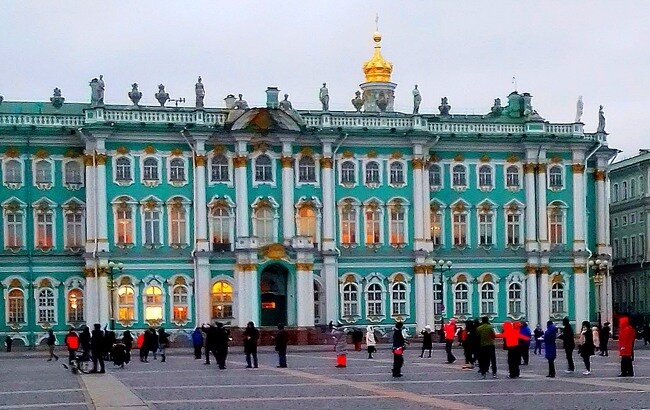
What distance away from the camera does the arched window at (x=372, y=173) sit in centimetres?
8756

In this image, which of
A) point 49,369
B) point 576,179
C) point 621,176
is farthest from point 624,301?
point 49,369

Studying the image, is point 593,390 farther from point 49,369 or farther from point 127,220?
point 127,220

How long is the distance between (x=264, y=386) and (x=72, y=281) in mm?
49060

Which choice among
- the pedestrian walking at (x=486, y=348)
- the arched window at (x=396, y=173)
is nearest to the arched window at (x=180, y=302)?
the arched window at (x=396, y=173)

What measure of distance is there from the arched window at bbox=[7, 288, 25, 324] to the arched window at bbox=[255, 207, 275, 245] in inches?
556

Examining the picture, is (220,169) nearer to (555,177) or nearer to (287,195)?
(287,195)

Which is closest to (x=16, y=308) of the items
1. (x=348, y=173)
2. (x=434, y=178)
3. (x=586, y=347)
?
(x=348, y=173)

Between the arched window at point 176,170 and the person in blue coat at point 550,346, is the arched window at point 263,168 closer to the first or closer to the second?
the arched window at point 176,170

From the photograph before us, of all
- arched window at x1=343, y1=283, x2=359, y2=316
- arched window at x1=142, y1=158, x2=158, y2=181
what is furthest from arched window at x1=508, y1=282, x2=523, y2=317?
arched window at x1=142, y1=158, x2=158, y2=181

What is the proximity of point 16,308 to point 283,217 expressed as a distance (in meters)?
16.3

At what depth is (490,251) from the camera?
8994 cm

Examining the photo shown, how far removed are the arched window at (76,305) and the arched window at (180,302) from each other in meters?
5.31

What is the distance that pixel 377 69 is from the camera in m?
101

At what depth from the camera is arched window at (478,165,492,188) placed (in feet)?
296
